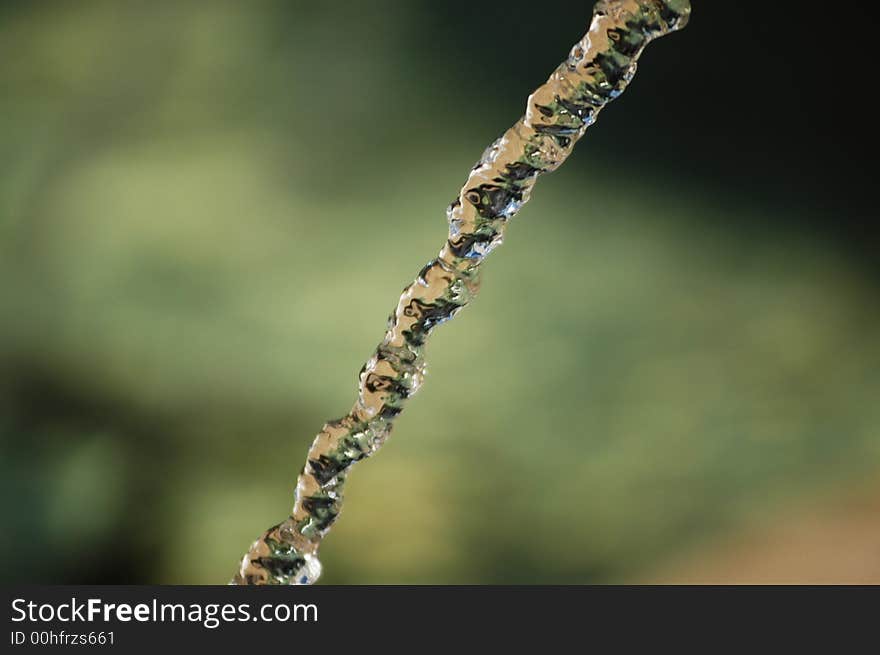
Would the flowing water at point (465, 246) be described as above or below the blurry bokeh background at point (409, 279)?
below

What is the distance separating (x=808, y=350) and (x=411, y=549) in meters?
0.41

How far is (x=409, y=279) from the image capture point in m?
0.94

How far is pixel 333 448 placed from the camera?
1.36ft

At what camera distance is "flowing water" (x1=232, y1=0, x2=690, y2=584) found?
0.34 meters

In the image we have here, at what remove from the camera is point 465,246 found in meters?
0.38

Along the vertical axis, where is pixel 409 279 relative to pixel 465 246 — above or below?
above

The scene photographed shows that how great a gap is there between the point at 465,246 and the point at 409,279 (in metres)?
0.55

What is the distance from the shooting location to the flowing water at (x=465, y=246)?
1.11 feet

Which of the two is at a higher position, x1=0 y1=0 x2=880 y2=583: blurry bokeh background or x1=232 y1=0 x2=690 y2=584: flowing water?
x1=0 y1=0 x2=880 y2=583: blurry bokeh background

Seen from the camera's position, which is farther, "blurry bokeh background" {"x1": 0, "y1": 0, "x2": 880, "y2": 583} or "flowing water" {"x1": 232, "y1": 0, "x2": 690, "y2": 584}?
"blurry bokeh background" {"x1": 0, "y1": 0, "x2": 880, "y2": 583}

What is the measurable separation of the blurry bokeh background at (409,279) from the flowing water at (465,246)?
50 cm

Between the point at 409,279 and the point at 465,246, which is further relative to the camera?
the point at 409,279

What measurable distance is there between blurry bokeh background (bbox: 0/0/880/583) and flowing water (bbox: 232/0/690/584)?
0.50 metres

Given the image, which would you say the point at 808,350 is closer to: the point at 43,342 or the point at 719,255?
the point at 719,255
